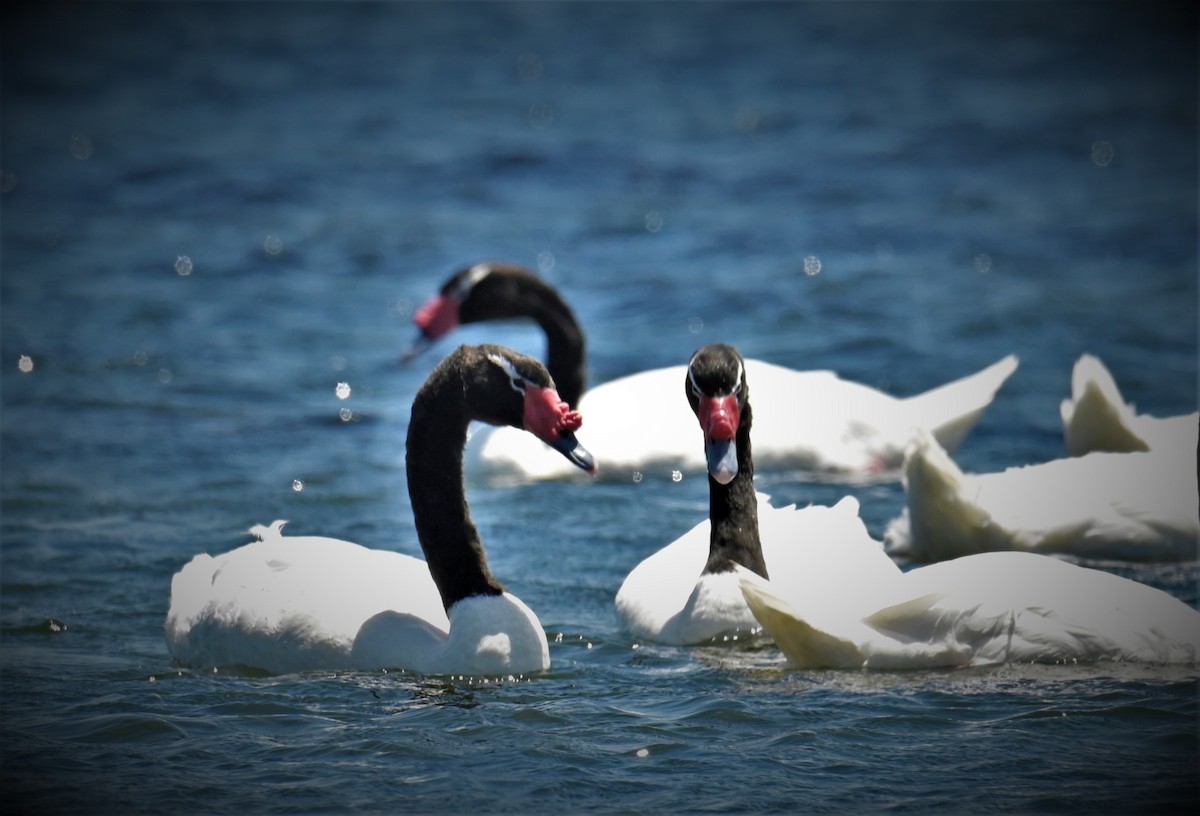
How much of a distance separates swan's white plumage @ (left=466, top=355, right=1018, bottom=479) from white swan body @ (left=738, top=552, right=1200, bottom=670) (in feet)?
10.7

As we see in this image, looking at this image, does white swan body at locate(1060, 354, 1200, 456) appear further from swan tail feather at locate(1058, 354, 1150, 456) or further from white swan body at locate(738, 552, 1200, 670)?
white swan body at locate(738, 552, 1200, 670)

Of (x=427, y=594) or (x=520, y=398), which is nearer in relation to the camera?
(x=520, y=398)

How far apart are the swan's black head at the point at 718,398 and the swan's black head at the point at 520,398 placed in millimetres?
701

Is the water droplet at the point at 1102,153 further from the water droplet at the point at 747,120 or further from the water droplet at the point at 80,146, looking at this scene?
the water droplet at the point at 80,146

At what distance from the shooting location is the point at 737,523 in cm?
741

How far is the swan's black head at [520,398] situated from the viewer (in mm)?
6598

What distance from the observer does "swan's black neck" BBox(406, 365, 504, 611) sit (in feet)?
22.2

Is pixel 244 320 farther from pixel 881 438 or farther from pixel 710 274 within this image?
pixel 881 438

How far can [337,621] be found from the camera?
6691 millimetres

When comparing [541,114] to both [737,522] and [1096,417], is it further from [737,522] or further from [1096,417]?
[737,522]

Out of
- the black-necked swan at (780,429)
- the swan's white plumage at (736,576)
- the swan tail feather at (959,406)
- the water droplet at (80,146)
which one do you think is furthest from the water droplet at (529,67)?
the swan's white plumage at (736,576)

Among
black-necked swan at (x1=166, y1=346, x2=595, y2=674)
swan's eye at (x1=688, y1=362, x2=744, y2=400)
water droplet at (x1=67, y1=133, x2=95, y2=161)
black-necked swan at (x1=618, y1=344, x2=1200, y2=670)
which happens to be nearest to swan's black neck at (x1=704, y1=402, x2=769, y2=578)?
swan's eye at (x1=688, y1=362, x2=744, y2=400)

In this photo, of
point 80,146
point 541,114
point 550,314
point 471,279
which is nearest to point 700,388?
point 550,314

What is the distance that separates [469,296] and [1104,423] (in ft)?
13.5
